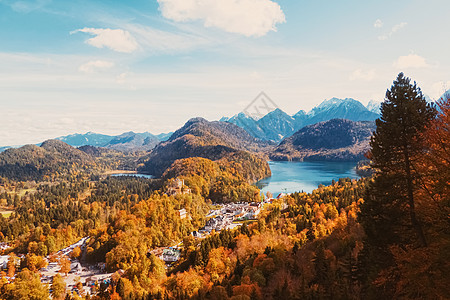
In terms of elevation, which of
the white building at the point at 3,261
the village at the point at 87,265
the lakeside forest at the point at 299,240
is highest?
the lakeside forest at the point at 299,240

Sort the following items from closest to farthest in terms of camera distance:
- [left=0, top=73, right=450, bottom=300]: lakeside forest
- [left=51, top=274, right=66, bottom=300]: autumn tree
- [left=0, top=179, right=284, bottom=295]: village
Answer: [left=0, top=73, right=450, bottom=300]: lakeside forest < [left=51, top=274, right=66, bottom=300]: autumn tree < [left=0, top=179, right=284, bottom=295]: village

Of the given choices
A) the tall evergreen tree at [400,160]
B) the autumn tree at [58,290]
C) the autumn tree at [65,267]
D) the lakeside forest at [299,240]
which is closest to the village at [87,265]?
the autumn tree at [65,267]

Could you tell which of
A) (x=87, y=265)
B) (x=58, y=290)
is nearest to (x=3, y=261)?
(x=87, y=265)

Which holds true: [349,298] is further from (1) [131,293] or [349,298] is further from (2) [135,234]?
(2) [135,234]

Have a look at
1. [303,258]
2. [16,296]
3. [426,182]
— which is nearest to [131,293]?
[16,296]

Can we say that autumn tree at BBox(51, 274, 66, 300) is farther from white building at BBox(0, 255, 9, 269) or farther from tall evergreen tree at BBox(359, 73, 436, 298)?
tall evergreen tree at BBox(359, 73, 436, 298)

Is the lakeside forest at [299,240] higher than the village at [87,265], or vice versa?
the lakeside forest at [299,240]

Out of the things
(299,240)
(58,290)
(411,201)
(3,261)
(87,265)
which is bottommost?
(3,261)

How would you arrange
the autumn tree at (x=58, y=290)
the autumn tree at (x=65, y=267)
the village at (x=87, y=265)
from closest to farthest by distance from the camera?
the autumn tree at (x=58, y=290)
the village at (x=87, y=265)
the autumn tree at (x=65, y=267)

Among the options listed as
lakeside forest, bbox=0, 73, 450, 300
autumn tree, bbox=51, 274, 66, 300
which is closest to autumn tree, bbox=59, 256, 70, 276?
lakeside forest, bbox=0, 73, 450, 300

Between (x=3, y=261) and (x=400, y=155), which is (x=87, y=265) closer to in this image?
(x=3, y=261)

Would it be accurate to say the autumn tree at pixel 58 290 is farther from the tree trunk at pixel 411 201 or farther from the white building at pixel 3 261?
the tree trunk at pixel 411 201
